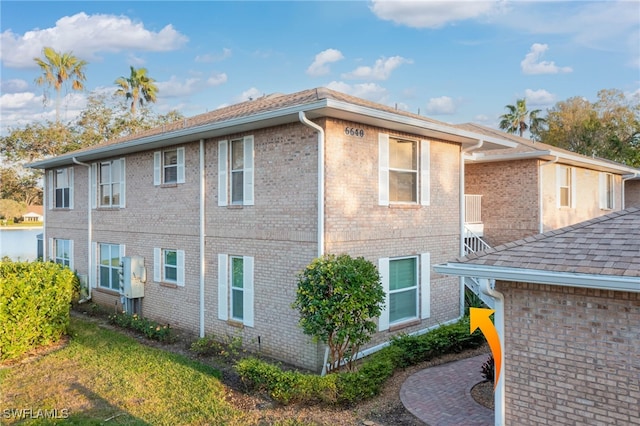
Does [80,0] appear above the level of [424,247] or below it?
above

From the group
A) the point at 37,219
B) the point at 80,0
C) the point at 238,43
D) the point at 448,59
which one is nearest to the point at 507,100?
the point at 448,59

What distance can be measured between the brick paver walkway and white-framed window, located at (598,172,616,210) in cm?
1265

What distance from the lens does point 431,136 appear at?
11.0 m

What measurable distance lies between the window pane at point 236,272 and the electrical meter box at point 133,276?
13.0 ft

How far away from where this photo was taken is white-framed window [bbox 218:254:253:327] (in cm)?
1017

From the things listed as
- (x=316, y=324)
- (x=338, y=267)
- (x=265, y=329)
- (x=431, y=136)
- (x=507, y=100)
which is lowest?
(x=265, y=329)

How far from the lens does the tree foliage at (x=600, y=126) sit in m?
32.5

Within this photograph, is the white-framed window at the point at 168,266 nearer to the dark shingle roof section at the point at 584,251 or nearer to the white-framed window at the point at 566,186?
the dark shingle roof section at the point at 584,251

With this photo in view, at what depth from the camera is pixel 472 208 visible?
15.0 meters

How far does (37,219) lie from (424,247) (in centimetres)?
5480

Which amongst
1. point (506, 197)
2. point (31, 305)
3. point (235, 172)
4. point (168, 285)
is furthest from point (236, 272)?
point (506, 197)

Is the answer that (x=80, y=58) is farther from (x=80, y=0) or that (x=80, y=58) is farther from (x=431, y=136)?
(x=431, y=136)

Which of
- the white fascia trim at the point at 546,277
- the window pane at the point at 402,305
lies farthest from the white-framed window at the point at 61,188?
the white fascia trim at the point at 546,277

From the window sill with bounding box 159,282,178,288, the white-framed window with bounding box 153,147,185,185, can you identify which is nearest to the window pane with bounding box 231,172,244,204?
the white-framed window with bounding box 153,147,185,185
